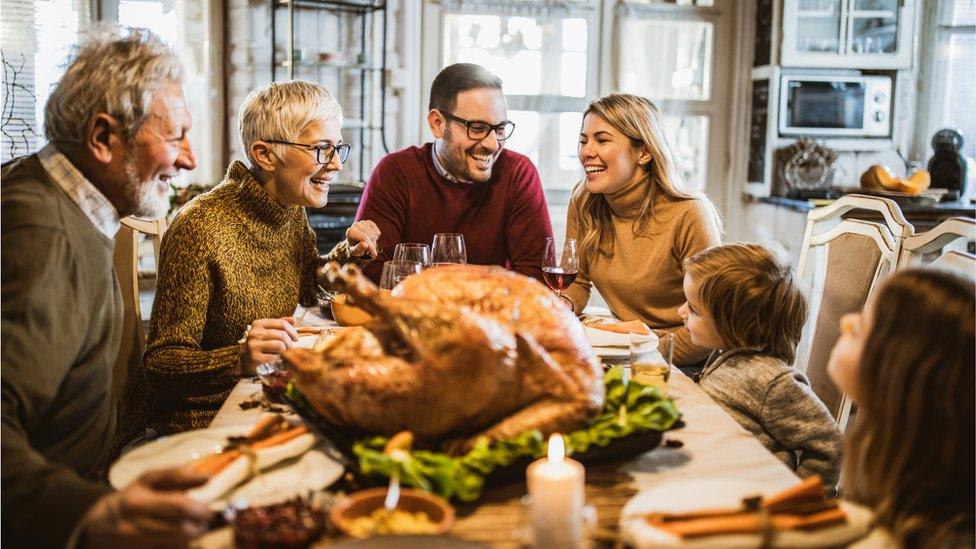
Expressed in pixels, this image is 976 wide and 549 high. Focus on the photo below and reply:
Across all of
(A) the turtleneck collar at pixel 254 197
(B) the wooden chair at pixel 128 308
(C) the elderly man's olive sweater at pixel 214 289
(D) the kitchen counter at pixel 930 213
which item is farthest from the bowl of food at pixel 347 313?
(D) the kitchen counter at pixel 930 213

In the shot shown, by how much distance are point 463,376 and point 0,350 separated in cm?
62

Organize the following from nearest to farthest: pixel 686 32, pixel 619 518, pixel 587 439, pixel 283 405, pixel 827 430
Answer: pixel 619 518 < pixel 587 439 < pixel 283 405 < pixel 827 430 < pixel 686 32

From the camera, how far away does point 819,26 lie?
196 inches

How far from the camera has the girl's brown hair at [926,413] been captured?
3.28 ft

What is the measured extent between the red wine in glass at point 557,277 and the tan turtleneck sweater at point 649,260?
1.72 feet

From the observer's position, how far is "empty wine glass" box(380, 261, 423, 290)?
6.57 feet

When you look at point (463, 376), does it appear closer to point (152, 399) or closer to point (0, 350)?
point (0, 350)

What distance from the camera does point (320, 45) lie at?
193 inches

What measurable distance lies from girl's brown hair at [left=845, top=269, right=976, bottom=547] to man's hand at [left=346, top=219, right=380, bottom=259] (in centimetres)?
158

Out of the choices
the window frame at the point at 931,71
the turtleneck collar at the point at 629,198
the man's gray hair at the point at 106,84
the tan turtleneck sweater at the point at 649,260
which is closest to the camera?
the man's gray hair at the point at 106,84

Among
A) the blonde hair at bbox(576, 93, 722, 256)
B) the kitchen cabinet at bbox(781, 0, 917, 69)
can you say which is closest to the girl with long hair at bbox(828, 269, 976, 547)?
the blonde hair at bbox(576, 93, 722, 256)

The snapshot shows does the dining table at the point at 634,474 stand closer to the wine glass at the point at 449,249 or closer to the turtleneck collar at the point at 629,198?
the wine glass at the point at 449,249

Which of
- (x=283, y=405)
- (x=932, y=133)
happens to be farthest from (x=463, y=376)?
(x=932, y=133)

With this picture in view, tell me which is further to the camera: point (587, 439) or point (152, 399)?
point (152, 399)
